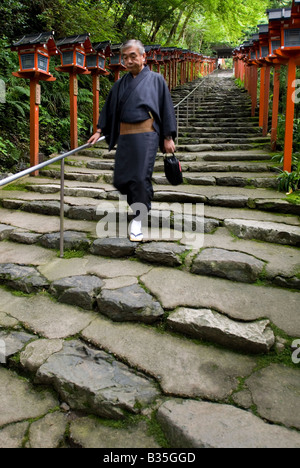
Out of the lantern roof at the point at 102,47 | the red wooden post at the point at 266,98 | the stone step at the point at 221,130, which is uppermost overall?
the lantern roof at the point at 102,47

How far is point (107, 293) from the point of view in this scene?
9.18ft

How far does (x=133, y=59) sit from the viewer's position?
10.8 feet

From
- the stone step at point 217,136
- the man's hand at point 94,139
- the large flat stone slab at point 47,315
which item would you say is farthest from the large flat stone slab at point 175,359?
the stone step at point 217,136

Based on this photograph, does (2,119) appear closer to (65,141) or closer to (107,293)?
(65,141)

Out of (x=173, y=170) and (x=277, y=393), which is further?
(x=173, y=170)

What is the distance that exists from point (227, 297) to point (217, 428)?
3.66 feet

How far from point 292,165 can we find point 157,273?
3.48m

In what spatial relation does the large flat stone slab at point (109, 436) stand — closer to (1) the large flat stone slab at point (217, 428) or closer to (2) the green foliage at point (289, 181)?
(1) the large flat stone slab at point (217, 428)

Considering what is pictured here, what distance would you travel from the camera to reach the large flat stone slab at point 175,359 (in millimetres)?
2062

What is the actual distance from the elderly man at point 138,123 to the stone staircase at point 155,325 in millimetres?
574

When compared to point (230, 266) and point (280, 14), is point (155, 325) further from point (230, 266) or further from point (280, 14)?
point (280, 14)

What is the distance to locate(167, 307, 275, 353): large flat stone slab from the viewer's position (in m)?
2.27

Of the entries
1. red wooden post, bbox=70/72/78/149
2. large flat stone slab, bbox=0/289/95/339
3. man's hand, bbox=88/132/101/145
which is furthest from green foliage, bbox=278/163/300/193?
red wooden post, bbox=70/72/78/149

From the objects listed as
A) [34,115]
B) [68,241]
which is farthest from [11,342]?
[34,115]
